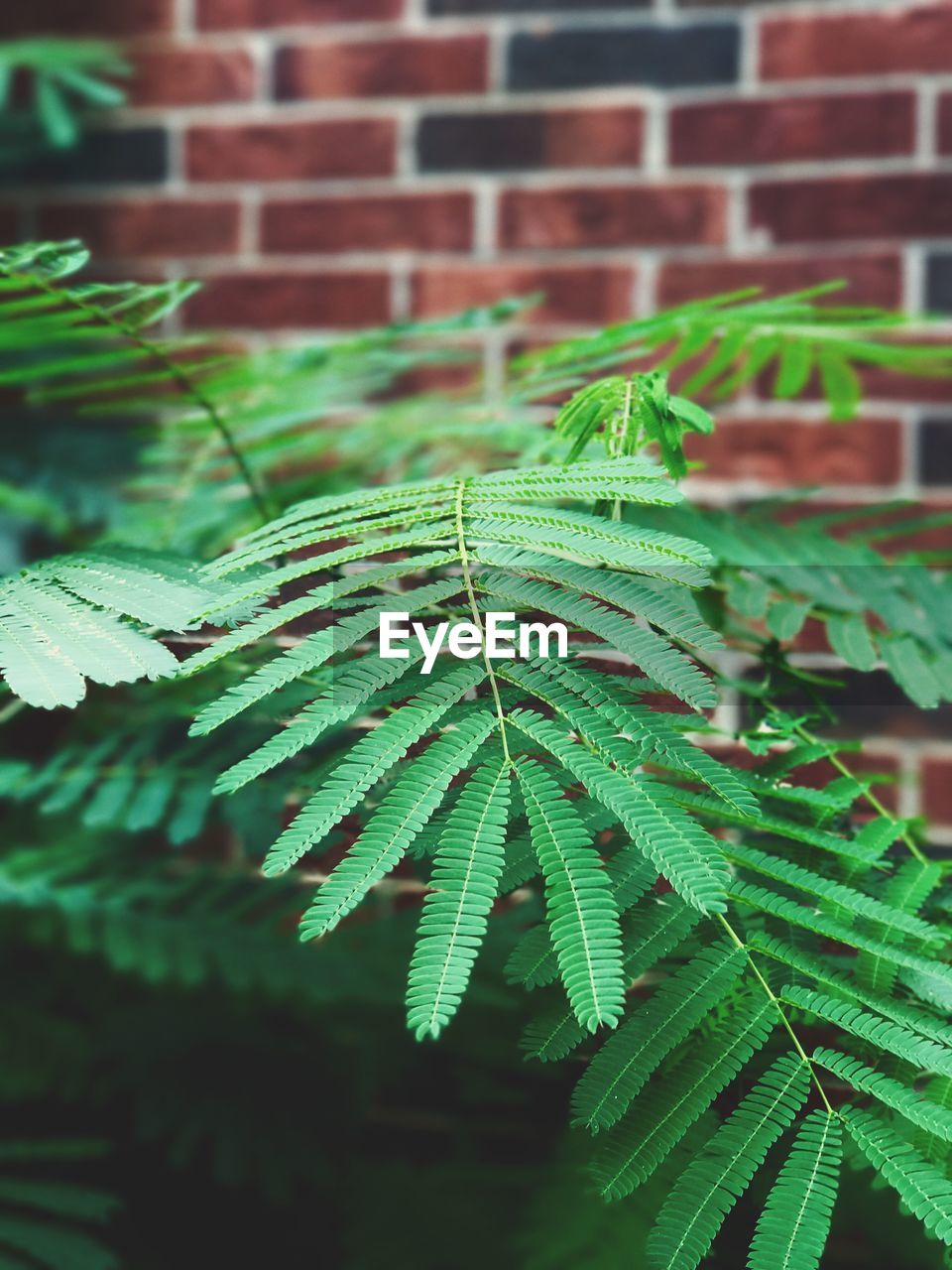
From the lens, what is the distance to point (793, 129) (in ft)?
A: 3.53

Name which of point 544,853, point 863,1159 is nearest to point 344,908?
point 544,853

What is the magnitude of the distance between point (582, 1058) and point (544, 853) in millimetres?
91

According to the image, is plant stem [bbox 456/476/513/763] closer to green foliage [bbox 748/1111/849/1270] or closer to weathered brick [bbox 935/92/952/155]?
green foliage [bbox 748/1111/849/1270]

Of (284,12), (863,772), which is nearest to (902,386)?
(863,772)

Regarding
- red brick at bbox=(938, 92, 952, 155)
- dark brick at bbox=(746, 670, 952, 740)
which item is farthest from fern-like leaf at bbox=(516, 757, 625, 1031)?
red brick at bbox=(938, 92, 952, 155)

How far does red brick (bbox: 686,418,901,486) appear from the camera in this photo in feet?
3.51

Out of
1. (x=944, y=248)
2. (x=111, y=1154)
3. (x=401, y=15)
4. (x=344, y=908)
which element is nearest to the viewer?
(x=344, y=908)

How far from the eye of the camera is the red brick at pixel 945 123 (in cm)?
104

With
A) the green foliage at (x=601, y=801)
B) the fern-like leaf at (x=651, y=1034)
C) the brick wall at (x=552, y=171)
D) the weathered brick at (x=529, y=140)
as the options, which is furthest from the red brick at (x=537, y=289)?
the fern-like leaf at (x=651, y=1034)

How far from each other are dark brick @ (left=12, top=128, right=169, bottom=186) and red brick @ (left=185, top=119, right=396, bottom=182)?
0.04 metres

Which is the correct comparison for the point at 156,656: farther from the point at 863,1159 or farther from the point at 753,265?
the point at 753,265

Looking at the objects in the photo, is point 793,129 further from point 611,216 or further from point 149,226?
point 149,226

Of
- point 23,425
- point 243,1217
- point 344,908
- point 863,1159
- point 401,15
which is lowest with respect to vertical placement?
point 243,1217

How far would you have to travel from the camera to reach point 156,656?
1.21ft
